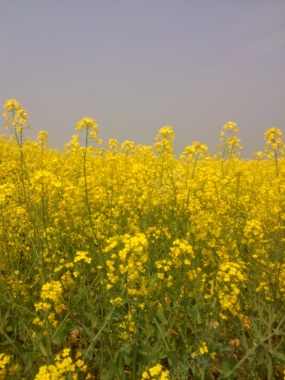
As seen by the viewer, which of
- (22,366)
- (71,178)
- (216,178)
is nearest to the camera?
(22,366)

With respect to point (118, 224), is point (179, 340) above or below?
below

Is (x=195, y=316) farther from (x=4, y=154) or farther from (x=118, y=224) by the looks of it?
(x=4, y=154)

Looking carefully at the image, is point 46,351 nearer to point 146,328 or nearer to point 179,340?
point 146,328

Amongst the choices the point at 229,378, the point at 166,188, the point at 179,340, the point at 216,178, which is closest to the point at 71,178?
the point at 166,188

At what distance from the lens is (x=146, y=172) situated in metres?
3.63

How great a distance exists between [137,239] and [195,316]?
0.71 metres

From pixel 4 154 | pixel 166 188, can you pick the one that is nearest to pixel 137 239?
pixel 166 188

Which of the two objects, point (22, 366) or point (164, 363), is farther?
point (164, 363)

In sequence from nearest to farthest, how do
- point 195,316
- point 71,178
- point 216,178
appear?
1. point 195,316
2. point 216,178
3. point 71,178

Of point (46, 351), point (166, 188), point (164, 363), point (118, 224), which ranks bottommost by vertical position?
point (164, 363)

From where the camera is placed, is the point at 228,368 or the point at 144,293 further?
the point at 144,293

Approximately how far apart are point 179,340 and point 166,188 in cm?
147

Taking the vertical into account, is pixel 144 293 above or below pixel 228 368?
above

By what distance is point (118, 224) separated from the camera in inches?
122
